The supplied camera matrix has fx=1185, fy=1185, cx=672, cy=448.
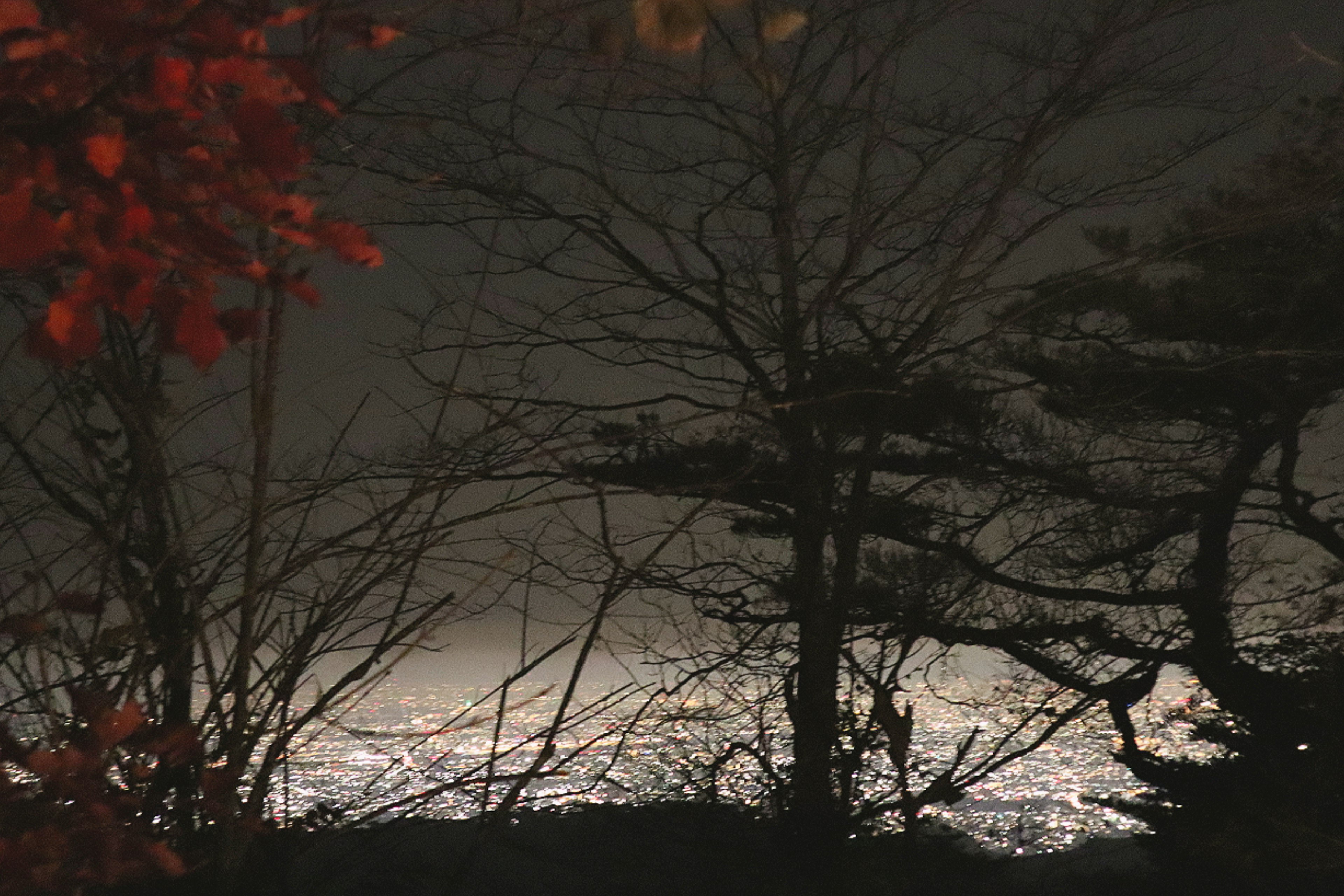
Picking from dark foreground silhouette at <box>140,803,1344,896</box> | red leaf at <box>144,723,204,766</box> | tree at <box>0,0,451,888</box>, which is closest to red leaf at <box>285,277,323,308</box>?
tree at <box>0,0,451,888</box>

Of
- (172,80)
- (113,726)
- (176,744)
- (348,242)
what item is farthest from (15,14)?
(176,744)

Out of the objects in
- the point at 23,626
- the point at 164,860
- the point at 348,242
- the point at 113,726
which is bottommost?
the point at 164,860

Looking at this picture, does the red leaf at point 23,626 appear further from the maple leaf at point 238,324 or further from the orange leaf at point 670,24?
the orange leaf at point 670,24

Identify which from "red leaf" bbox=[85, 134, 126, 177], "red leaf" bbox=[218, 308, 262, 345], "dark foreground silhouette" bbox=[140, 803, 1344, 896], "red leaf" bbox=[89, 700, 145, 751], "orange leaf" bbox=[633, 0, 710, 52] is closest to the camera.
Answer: "red leaf" bbox=[85, 134, 126, 177]

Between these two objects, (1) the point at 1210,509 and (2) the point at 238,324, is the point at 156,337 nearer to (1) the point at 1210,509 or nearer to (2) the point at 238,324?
(2) the point at 238,324

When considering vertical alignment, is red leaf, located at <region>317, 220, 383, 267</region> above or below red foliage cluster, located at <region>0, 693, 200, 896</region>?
above

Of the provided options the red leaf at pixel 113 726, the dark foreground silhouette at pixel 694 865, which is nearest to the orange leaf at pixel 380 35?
the red leaf at pixel 113 726

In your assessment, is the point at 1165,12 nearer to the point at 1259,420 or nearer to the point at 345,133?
the point at 345,133

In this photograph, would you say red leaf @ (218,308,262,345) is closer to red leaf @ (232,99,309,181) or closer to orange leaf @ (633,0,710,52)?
red leaf @ (232,99,309,181)
